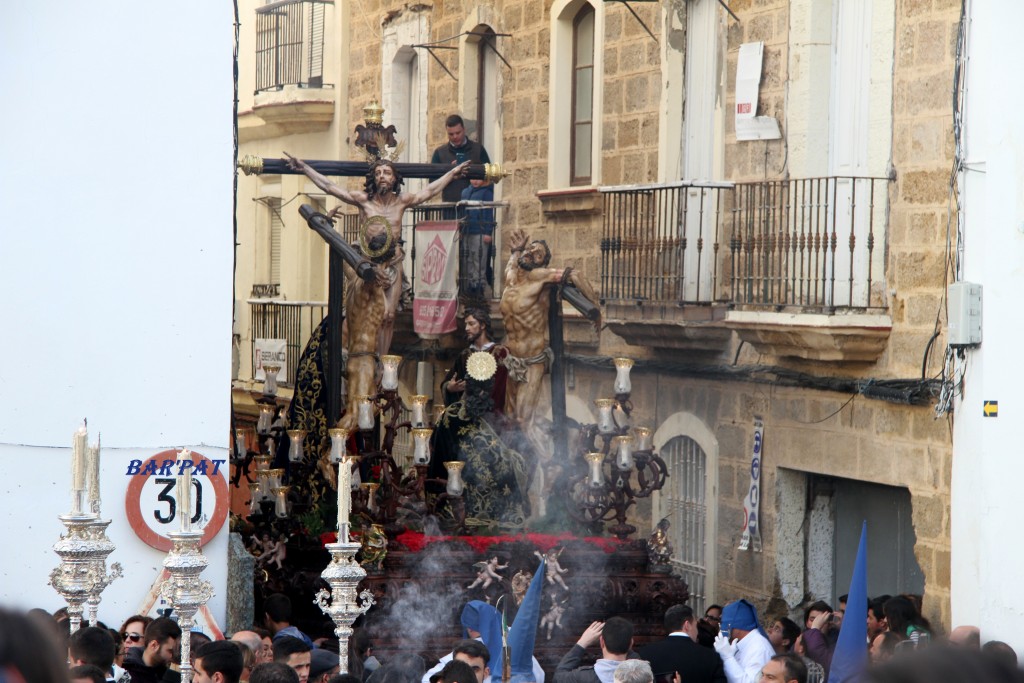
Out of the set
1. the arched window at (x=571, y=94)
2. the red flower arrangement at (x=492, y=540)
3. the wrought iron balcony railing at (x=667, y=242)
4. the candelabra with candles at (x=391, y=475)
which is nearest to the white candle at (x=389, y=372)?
the candelabra with candles at (x=391, y=475)

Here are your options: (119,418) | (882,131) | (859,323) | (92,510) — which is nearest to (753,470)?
(859,323)

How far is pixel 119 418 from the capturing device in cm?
991

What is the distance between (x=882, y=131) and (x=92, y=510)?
714 centimetres

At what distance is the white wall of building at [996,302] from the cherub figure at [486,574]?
311cm

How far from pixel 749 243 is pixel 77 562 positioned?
7269mm

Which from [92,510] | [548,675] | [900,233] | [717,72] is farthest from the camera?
[717,72]

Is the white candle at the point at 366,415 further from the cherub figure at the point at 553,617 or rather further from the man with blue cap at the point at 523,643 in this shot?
the man with blue cap at the point at 523,643

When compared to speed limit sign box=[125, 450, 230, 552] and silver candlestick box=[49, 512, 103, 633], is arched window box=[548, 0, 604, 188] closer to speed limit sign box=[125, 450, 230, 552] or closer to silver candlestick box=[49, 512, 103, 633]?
speed limit sign box=[125, 450, 230, 552]

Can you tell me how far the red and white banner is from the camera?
16953 mm

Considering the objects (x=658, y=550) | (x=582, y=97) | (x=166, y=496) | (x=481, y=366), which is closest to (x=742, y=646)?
(x=658, y=550)

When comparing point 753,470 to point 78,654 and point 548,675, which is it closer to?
point 548,675

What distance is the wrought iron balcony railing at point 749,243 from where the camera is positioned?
1264 centimetres

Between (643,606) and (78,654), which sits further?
(643,606)

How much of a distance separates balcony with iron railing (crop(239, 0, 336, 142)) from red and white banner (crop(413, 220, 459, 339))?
6.27 m
